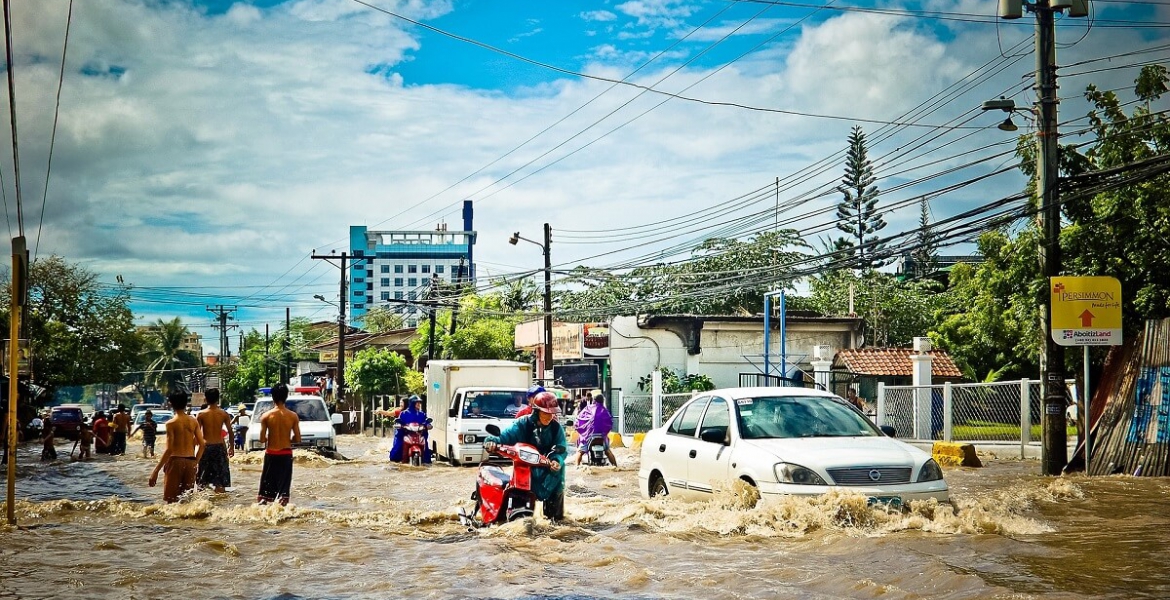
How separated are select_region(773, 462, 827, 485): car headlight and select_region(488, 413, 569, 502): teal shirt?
1.99 meters

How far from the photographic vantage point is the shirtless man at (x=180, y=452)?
41.2ft

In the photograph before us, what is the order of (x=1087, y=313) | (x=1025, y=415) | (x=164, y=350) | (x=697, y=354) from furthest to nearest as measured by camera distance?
(x=164, y=350)
(x=697, y=354)
(x=1025, y=415)
(x=1087, y=313)

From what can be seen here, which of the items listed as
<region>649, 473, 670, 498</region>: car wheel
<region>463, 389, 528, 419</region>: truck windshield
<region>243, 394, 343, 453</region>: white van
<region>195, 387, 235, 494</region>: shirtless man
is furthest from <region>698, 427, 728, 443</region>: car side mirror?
Answer: <region>243, 394, 343, 453</region>: white van

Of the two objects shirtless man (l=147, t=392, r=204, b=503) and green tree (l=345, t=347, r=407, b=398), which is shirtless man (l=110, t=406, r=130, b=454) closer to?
shirtless man (l=147, t=392, r=204, b=503)

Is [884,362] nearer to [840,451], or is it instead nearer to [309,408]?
[309,408]

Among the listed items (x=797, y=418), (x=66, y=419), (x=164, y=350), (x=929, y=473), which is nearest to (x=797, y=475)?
(x=929, y=473)

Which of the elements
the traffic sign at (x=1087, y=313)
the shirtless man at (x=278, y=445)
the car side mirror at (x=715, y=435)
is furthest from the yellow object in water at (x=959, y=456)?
the shirtless man at (x=278, y=445)

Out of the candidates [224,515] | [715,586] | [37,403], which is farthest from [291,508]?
[37,403]

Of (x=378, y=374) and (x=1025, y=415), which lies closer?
(x=1025, y=415)

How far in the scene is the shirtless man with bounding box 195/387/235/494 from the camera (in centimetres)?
1330

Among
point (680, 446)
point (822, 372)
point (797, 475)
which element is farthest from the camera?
point (822, 372)

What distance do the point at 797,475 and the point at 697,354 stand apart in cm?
A: 2765

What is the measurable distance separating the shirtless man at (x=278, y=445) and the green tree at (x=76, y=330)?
43479 millimetres

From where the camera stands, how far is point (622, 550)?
967 cm
